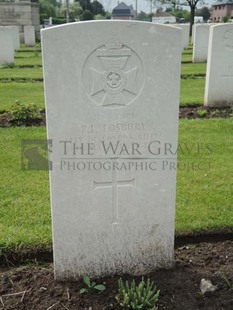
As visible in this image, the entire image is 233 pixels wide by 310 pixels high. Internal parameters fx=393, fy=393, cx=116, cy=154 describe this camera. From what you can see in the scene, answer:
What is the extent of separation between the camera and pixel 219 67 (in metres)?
7.62

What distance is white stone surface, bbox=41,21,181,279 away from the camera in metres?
2.29

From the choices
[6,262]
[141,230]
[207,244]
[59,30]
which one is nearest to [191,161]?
[207,244]

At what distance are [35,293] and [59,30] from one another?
1689 mm

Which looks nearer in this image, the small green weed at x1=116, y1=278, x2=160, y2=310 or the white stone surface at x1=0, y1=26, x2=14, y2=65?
the small green weed at x1=116, y1=278, x2=160, y2=310

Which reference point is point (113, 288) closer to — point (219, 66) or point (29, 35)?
point (219, 66)

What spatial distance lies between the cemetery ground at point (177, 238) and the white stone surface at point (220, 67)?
82.7 inches

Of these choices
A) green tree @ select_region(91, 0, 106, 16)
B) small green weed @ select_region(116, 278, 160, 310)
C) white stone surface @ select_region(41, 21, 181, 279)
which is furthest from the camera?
green tree @ select_region(91, 0, 106, 16)

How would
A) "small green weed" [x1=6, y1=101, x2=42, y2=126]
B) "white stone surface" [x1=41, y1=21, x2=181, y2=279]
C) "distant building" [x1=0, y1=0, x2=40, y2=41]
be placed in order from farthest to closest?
1. "distant building" [x1=0, y1=0, x2=40, y2=41]
2. "small green weed" [x1=6, y1=101, x2=42, y2=126]
3. "white stone surface" [x1=41, y1=21, x2=181, y2=279]

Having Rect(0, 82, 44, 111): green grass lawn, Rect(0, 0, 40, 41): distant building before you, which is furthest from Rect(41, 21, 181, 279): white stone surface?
Rect(0, 0, 40, 41): distant building

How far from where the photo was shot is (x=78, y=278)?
274 cm

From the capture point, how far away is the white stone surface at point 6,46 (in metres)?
14.0

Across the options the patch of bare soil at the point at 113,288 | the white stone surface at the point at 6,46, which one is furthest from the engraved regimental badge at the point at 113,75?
the white stone surface at the point at 6,46

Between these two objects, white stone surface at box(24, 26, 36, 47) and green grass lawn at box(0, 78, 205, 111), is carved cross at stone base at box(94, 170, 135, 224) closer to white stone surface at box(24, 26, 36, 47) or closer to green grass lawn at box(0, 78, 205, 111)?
green grass lawn at box(0, 78, 205, 111)

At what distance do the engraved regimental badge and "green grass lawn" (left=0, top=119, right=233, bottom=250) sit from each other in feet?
4.57
